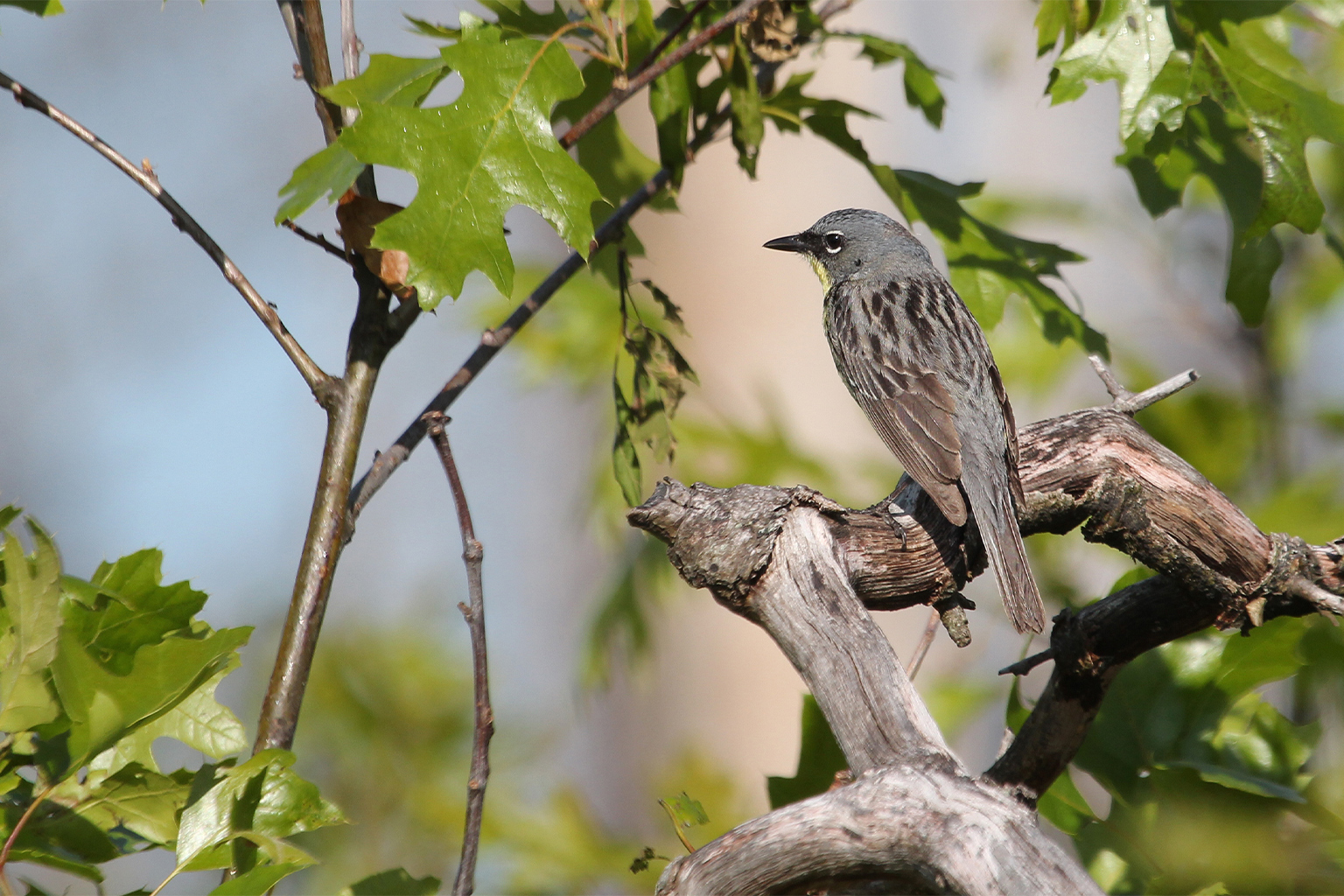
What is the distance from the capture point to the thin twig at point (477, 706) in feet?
6.13

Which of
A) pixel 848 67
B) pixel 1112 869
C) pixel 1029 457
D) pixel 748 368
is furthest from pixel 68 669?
pixel 848 67

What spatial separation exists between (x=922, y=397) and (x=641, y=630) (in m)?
2.26

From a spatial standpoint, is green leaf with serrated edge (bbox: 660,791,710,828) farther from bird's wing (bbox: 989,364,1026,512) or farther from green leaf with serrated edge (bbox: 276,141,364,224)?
green leaf with serrated edge (bbox: 276,141,364,224)

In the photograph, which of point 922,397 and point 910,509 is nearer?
point 910,509

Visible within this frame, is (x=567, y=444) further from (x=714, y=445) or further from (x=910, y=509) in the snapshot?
(x=910, y=509)

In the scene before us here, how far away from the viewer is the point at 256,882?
1673 millimetres

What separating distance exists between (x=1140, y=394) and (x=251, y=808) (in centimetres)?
216

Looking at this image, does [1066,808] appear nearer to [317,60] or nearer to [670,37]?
[670,37]

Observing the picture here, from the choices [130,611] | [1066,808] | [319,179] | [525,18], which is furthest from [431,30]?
[1066,808]

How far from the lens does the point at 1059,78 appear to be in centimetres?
272

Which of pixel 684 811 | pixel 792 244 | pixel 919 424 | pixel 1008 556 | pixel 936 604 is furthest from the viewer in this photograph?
pixel 792 244

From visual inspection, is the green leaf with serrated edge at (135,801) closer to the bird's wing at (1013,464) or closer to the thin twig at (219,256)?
the thin twig at (219,256)

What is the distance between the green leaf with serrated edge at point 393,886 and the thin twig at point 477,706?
20 cm

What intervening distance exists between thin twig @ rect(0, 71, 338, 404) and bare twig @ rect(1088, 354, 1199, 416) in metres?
1.83
